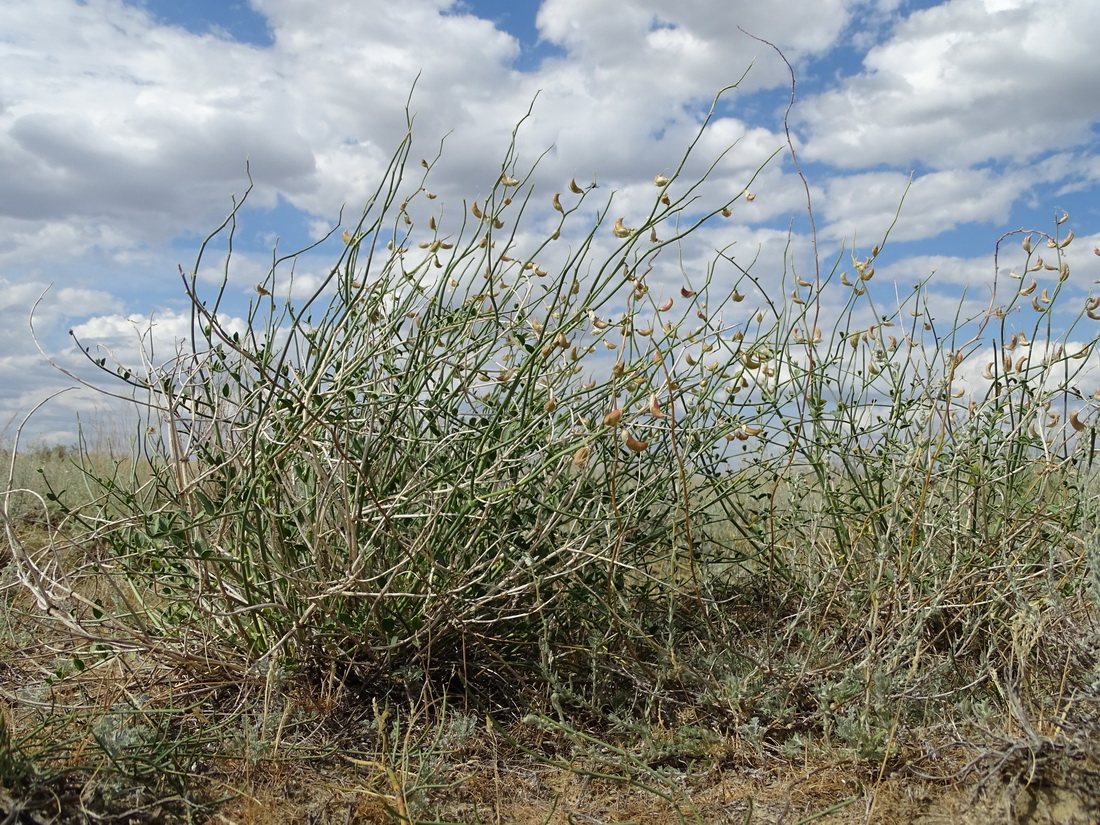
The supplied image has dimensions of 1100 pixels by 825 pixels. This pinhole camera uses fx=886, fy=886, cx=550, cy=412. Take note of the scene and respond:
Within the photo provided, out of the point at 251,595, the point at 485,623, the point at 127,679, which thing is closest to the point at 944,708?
the point at 485,623

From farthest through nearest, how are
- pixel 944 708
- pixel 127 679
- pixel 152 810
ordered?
pixel 127 679 < pixel 944 708 < pixel 152 810

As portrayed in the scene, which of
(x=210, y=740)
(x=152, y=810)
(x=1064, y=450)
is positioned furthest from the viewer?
(x=1064, y=450)

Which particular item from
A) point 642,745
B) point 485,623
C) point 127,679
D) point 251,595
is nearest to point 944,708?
point 642,745

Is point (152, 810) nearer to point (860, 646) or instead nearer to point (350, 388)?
point (350, 388)

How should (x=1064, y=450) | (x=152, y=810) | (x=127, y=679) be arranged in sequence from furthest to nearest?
(x=1064, y=450), (x=127, y=679), (x=152, y=810)

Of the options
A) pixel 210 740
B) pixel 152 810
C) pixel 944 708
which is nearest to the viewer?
pixel 152 810

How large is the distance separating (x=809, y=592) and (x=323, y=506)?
4.95ft

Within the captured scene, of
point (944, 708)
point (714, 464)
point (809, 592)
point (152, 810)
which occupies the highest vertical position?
point (714, 464)

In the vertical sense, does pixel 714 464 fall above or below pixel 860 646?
above

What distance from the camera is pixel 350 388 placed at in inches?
91.5

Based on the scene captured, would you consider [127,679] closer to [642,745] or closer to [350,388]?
[350,388]

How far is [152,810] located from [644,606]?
1.54m

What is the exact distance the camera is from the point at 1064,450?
288 cm

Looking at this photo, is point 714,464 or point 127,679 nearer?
point 127,679
